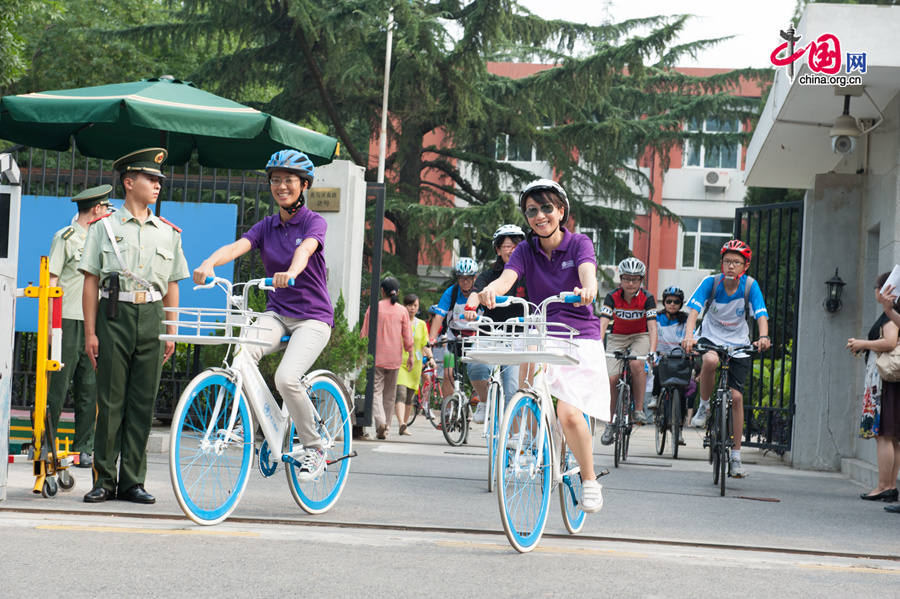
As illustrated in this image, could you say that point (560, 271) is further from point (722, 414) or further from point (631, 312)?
point (631, 312)

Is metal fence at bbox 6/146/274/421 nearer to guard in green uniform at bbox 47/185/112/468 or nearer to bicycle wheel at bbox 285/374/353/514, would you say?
guard in green uniform at bbox 47/185/112/468

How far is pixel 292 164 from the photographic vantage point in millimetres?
6797

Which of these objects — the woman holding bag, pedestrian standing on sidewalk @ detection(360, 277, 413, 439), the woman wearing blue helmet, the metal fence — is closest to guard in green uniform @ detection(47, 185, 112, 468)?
the woman wearing blue helmet

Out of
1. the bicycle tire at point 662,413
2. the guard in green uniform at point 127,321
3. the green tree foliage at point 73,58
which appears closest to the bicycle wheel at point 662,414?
the bicycle tire at point 662,413

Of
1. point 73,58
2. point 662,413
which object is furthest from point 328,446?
point 73,58

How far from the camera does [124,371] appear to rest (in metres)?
7.07

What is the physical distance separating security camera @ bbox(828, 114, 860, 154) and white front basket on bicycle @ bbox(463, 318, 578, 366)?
727cm

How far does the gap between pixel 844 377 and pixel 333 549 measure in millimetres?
9371

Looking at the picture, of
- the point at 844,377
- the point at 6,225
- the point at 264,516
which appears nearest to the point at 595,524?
the point at 264,516

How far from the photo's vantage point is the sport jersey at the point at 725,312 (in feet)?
35.3

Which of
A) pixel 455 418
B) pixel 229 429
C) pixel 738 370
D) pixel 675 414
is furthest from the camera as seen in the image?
pixel 455 418

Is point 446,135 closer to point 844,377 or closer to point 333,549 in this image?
point 844,377

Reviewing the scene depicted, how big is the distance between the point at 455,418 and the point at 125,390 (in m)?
8.12

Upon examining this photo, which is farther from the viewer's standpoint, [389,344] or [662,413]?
[389,344]
